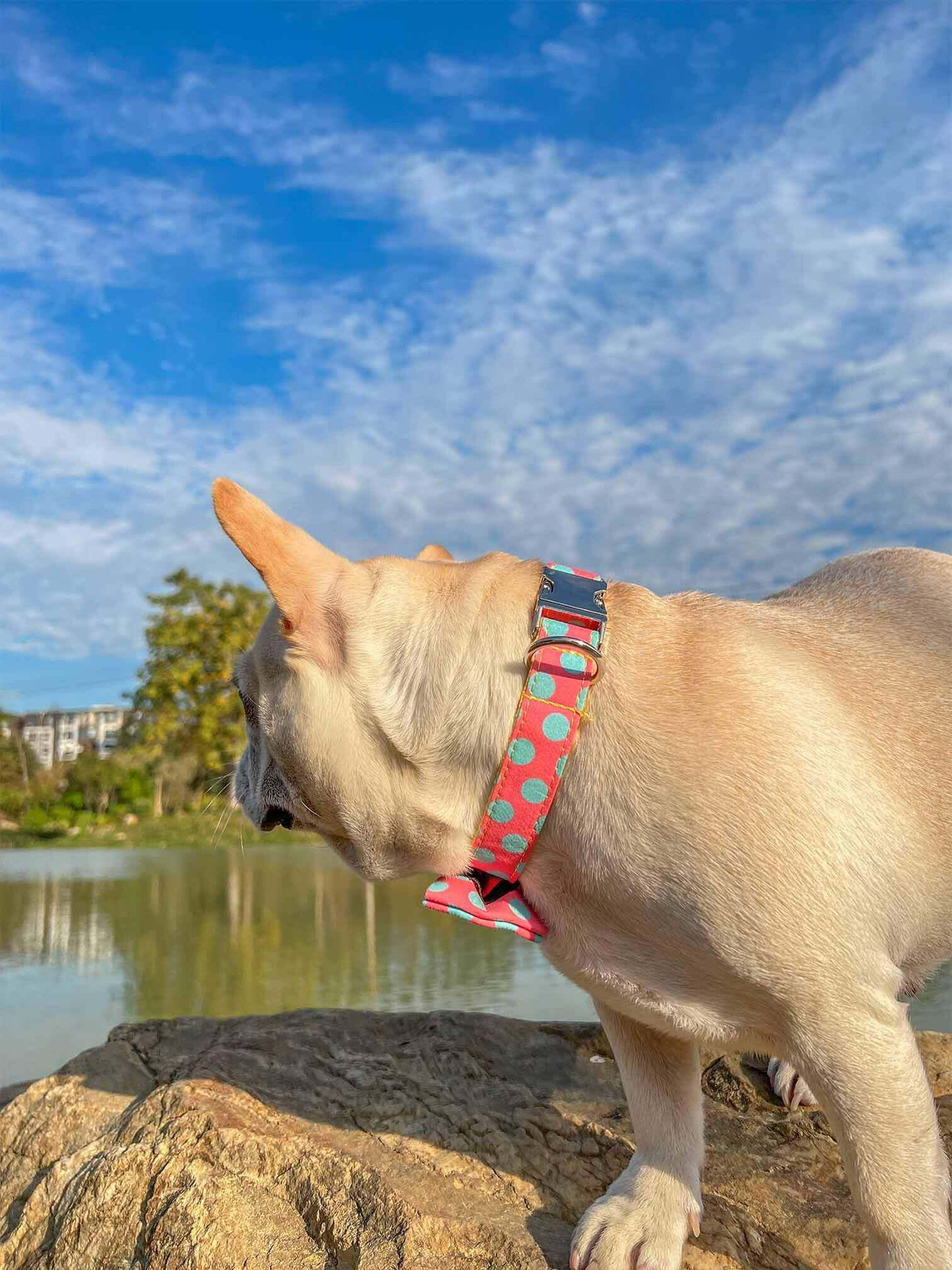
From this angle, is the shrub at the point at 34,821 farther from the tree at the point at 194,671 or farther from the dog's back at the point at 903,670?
the dog's back at the point at 903,670

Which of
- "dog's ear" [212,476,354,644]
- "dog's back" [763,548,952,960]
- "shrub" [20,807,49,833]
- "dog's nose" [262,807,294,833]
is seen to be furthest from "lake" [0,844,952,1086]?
"shrub" [20,807,49,833]

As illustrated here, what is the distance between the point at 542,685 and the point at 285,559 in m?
0.54

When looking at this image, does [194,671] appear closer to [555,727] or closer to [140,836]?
[140,836]

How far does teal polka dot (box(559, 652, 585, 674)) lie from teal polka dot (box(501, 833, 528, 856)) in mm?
293

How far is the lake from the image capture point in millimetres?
3482

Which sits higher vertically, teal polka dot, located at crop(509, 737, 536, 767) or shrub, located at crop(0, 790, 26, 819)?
teal polka dot, located at crop(509, 737, 536, 767)

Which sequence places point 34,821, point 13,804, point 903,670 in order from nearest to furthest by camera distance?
point 903,670 < point 34,821 < point 13,804

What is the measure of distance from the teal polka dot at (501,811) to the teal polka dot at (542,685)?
19 cm

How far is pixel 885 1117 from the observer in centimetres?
139

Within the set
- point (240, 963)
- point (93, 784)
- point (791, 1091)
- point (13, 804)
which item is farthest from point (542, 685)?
point (13, 804)

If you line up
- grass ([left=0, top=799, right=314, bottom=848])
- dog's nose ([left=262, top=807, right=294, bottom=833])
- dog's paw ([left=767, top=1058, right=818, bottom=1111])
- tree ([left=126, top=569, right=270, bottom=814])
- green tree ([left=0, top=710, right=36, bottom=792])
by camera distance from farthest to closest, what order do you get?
green tree ([left=0, top=710, right=36, bottom=792]) < tree ([left=126, top=569, right=270, bottom=814]) < grass ([left=0, top=799, right=314, bottom=848]) < dog's paw ([left=767, top=1058, right=818, bottom=1111]) < dog's nose ([left=262, top=807, right=294, bottom=833])

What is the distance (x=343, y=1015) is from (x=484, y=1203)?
1.11 meters

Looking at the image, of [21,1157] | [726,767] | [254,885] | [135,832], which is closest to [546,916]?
[726,767]

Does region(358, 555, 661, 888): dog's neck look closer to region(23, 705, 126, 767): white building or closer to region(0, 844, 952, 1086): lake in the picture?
region(0, 844, 952, 1086): lake
